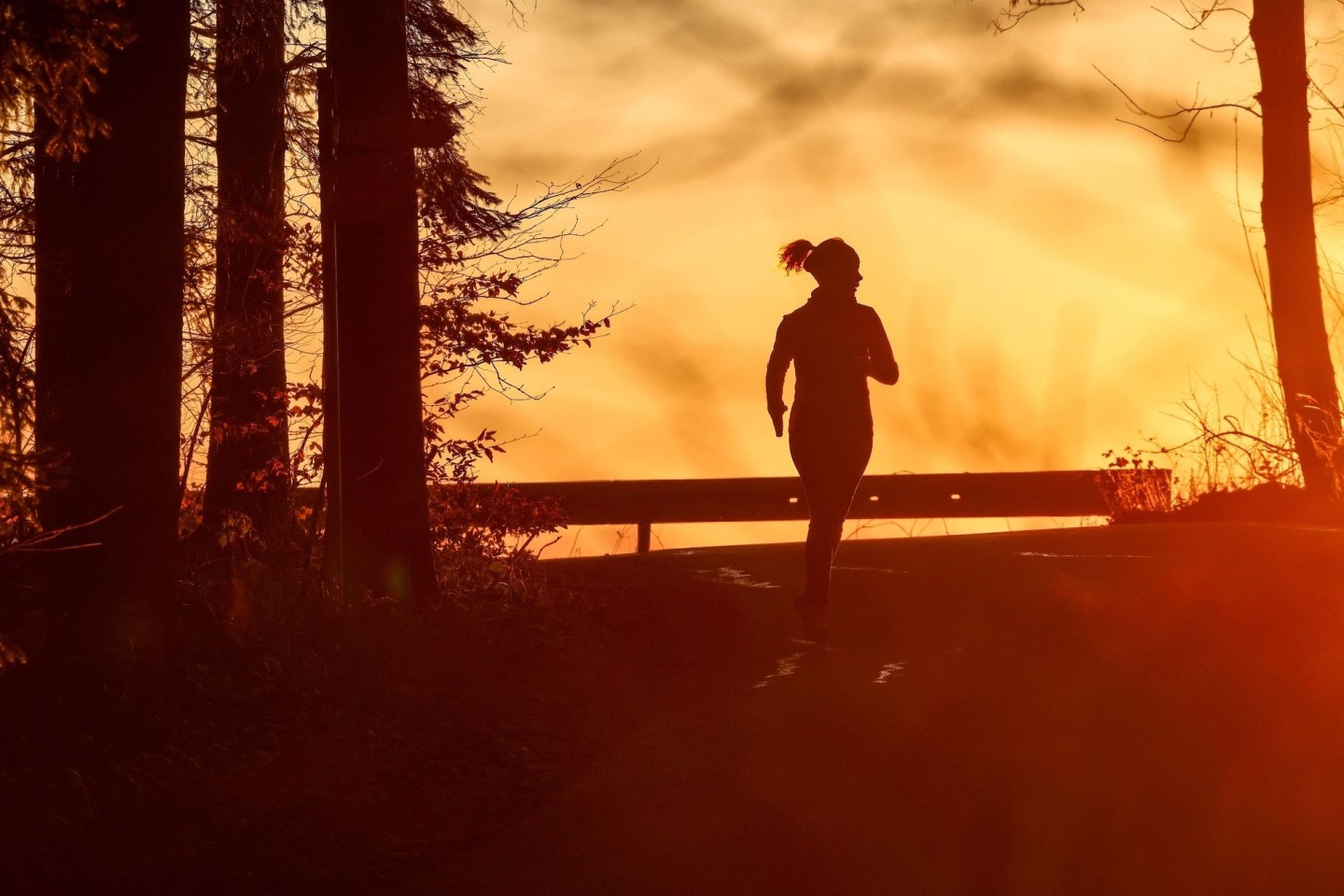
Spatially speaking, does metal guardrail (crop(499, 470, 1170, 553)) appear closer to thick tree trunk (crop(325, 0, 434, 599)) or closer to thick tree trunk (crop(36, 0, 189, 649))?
thick tree trunk (crop(325, 0, 434, 599))

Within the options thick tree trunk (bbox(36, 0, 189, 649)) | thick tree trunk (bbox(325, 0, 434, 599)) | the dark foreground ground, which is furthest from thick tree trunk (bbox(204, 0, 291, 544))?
thick tree trunk (bbox(36, 0, 189, 649))

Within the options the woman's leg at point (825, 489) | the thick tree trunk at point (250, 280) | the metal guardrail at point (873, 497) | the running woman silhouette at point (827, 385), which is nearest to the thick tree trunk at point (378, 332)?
the thick tree trunk at point (250, 280)

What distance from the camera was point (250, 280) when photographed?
13.8m

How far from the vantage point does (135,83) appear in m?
8.16

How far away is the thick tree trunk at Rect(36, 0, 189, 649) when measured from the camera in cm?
791

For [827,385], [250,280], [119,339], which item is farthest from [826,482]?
[250,280]

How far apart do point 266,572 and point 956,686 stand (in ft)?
15.9

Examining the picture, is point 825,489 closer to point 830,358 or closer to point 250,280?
point 830,358

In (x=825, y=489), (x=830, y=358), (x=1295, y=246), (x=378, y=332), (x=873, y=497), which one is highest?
(x=1295, y=246)

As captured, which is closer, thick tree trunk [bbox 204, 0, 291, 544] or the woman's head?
the woman's head

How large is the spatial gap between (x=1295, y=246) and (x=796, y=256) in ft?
26.6

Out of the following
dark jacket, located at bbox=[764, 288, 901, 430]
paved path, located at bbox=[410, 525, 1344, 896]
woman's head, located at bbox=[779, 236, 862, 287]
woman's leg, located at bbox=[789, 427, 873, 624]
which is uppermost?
woman's head, located at bbox=[779, 236, 862, 287]

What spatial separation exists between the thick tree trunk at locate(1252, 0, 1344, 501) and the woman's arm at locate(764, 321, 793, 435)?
7652 mm

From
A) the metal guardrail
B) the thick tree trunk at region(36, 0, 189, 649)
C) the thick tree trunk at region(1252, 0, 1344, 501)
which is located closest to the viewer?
the thick tree trunk at region(36, 0, 189, 649)
